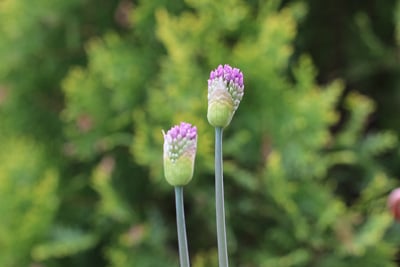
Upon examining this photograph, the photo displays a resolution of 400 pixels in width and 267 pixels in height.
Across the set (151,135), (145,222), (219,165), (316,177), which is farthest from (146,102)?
(219,165)

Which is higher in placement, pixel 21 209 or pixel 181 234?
pixel 21 209

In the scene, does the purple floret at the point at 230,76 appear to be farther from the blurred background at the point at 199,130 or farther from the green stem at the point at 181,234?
the blurred background at the point at 199,130

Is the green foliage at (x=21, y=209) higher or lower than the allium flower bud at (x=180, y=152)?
higher

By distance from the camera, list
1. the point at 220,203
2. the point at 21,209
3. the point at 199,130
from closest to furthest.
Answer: the point at 220,203, the point at 199,130, the point at 21,209

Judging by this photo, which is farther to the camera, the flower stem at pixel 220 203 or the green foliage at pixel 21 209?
the green foliage at pixel 21 209

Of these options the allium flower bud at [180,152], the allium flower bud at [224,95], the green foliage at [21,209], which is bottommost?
the allium flower bud at [180,152]

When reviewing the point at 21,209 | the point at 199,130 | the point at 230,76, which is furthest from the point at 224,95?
the point at 21,209

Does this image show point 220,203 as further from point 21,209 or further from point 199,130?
point 21,209

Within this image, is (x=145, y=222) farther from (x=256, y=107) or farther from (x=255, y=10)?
(x=255, y=10)

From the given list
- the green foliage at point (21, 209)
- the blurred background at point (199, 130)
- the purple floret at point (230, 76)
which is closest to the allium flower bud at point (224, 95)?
the purple floret at point (230, 76)
